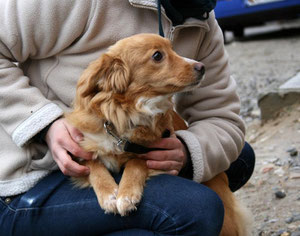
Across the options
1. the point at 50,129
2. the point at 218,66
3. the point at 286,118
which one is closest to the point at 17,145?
the point at 50,129

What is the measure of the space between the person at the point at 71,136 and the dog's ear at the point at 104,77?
181mm

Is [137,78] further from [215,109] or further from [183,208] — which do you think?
[183,208]

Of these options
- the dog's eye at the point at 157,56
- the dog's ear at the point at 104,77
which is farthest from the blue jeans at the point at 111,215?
the dog's eye at the point at 157,56

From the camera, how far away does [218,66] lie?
2584 mm

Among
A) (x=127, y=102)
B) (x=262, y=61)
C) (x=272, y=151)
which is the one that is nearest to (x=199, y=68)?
(x=127, y=102)

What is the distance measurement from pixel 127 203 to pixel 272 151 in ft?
8.42

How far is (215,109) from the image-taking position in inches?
101

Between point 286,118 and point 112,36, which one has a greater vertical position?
point 112,36

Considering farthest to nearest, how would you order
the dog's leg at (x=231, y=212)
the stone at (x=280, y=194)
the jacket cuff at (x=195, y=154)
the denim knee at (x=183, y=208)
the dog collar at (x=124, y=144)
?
the stone at (x=280, y=194) → the dog's leg at (x=231, y=212) → the jacket cuff at (x=195, y=154) → the dog collar at (x=124, y=144) → the denim knee at (x=183, y=208)

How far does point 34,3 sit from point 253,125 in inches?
130

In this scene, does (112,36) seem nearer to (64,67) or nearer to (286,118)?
(64,67)

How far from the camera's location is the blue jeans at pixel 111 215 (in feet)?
6.51

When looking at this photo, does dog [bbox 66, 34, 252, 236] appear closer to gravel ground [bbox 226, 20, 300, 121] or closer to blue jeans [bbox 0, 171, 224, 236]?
blue jeans [bbox 0, 171, 224, 236]

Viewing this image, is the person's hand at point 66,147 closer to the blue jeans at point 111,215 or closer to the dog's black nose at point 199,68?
the blue jeans at point 111,215
